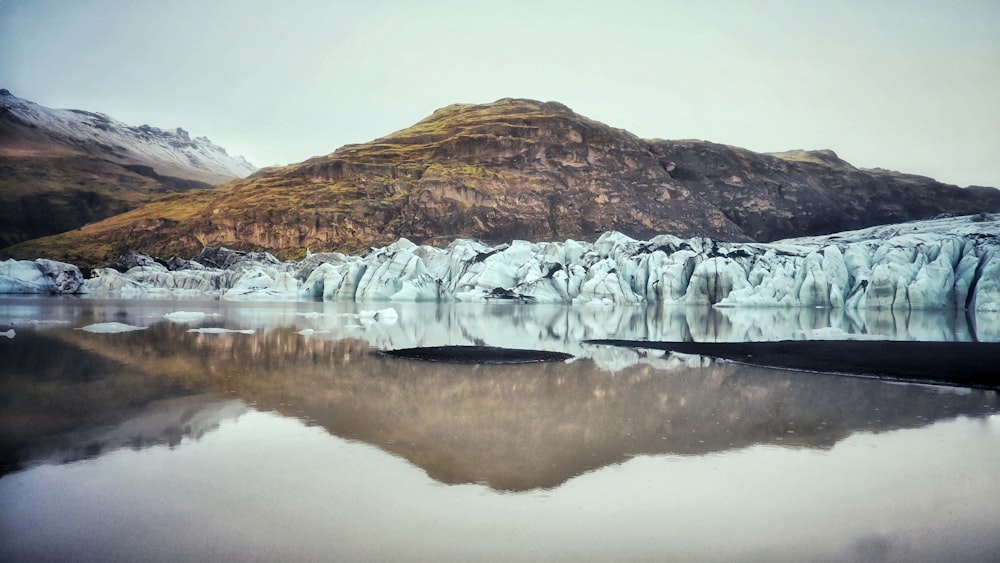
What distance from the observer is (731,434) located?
5.18 meters

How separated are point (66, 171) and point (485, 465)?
419ft

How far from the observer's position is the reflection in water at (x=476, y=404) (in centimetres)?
457

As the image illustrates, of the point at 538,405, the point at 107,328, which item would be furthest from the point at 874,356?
the point at 107,328

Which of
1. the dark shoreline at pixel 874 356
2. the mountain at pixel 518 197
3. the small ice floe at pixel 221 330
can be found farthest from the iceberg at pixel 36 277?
the dark shoreline at pixel 874 356

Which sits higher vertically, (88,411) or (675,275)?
(675,275)

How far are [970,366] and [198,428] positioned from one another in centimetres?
1069

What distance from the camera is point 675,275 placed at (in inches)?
1246

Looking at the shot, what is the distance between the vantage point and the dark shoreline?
8484 mm

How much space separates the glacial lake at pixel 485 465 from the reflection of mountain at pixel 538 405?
37 millimetres

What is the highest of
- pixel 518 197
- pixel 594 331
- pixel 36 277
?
pixel 518 197

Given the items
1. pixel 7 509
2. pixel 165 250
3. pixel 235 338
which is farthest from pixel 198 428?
pixel 165 250

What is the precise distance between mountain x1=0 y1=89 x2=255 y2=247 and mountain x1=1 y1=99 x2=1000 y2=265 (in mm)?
15370

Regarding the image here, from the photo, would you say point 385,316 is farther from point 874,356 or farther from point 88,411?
point 88,411

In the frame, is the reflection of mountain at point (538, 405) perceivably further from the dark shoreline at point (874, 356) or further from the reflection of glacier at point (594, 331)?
the reflection of glacier at point (594, 331)
